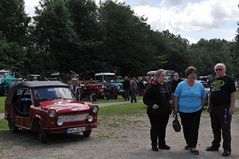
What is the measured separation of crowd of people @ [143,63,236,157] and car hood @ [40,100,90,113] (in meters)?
2.66

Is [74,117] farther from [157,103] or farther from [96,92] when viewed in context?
[96,92]

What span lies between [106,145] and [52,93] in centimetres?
269

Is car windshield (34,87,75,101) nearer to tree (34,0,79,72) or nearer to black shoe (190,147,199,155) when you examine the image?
black shoe (190,147,199,155)

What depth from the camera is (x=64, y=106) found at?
11.6 meters

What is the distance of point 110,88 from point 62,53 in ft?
102

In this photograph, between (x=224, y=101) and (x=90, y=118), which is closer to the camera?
(x=224, y=101)

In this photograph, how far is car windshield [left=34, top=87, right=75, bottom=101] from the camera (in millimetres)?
12500

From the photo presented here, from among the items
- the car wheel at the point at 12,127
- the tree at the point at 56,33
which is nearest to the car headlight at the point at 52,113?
the car wheel at the point at 12,127

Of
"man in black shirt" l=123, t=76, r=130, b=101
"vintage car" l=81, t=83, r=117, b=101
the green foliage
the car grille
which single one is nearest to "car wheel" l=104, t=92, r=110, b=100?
"vintage car" l=81, t=83, r=117, b=101

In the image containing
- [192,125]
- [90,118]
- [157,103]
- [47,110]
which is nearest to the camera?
[192,125]

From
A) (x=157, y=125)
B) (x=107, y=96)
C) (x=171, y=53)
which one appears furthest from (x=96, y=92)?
(x=171, y=53)

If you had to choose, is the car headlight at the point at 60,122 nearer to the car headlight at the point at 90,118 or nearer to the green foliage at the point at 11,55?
the car headlight at the point at 90,118

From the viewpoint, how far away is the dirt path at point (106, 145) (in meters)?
9.52

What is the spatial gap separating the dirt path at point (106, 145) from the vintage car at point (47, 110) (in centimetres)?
37
